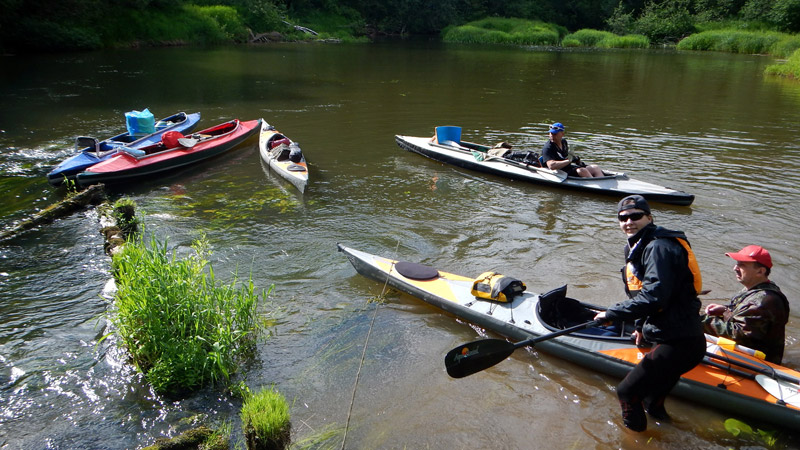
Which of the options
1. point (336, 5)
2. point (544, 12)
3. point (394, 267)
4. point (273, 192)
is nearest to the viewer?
point (394, 267)

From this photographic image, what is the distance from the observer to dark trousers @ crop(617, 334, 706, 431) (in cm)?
407

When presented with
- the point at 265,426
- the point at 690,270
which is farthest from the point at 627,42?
the point at 265,426

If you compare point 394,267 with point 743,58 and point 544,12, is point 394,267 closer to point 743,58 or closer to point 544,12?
point 743,58

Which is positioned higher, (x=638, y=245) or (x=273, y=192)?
(x=638, y=245)

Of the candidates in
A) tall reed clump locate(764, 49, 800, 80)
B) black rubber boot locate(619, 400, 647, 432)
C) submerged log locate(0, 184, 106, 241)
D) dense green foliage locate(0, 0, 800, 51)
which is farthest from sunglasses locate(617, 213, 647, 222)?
dense green foliage locate(0, 0, 800, 51)

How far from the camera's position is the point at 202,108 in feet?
55.8

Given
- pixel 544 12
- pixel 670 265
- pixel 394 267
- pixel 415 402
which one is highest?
pixel 544 12

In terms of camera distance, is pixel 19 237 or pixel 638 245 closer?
pixel 638 245

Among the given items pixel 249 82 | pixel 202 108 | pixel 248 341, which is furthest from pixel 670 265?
pixel 249 82

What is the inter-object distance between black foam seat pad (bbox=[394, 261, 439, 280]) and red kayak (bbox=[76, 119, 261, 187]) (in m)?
6.47

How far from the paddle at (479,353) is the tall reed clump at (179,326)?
2.09m

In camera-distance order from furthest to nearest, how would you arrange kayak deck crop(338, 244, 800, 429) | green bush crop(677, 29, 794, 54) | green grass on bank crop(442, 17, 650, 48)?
green grass on bank crop(442, 17, 650, 48) → green bush crop(677, 29, 794, 54) → kayak deck crop(338, 244, 800, 429)

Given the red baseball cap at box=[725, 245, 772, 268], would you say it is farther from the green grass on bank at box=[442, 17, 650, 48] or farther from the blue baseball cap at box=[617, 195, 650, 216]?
the green grass on bank at box=[442, 17, 650, 48]

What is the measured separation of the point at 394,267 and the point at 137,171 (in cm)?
645
